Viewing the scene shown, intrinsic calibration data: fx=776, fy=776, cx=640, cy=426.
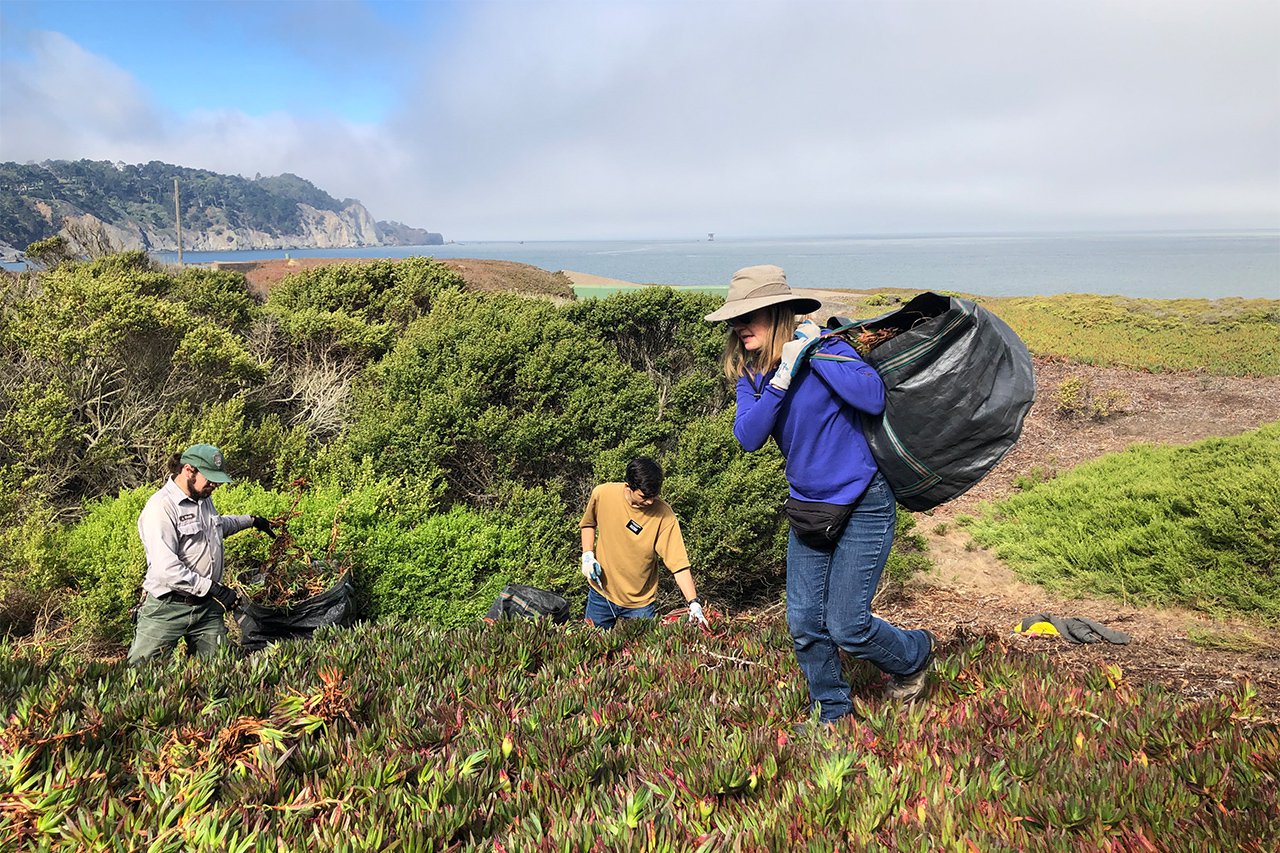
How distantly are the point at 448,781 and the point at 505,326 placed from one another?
6216 millimetres

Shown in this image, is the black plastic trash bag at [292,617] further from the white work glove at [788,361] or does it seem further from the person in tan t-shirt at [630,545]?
the white work glove at [788,361]

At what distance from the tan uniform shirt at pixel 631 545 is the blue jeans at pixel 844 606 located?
6.46 ft

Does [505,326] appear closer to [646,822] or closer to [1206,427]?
[646,822]

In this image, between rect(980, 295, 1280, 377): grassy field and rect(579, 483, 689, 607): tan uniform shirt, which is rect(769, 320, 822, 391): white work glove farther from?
rect(980, 295, 1280, 377): grassy field

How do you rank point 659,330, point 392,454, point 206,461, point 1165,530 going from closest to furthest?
point 206,461
point 392,454
point 1165,530
point 659,330

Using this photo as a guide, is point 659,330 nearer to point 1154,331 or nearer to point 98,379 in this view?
point 98,379

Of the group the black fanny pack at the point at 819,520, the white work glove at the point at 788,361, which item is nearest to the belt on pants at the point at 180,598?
the black fanny pack at the point at 819,520

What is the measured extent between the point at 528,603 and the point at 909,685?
2.80 m

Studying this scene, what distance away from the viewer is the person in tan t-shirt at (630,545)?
202 inches

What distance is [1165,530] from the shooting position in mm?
8320

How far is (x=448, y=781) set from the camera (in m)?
2.13

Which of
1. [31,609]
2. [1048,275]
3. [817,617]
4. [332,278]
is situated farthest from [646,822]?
[1048,275]

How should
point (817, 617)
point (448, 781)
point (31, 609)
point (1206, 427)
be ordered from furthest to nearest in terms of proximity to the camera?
point (1206, 427)
point (31, 609)
point (817, 617)
point (448, 781)

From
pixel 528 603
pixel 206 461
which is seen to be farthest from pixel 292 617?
pixel 528 603
